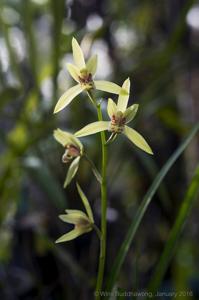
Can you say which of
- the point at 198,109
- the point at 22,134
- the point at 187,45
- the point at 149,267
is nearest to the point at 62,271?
the point at 22,134

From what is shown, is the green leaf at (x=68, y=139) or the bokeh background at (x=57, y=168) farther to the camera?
the bokeh background at (x=57, y=168)

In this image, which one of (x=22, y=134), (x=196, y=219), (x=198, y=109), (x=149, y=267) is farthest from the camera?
(x=198, y=109)

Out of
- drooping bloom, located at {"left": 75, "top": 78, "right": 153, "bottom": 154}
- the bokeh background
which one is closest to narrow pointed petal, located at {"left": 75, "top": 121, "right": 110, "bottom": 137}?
drooping bloom, located at {"left": 75, "top": 78, "right": 153, "bottom": 154}

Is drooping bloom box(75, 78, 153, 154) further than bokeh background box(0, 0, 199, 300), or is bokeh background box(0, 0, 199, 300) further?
bokeh background box(0, 0, 199, 300)

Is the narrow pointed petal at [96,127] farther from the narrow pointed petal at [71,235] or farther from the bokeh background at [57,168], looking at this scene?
the bokeh background at [57,168]

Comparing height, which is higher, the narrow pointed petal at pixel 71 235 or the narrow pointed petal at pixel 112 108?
the narrow pointed petal at pixel 112 108

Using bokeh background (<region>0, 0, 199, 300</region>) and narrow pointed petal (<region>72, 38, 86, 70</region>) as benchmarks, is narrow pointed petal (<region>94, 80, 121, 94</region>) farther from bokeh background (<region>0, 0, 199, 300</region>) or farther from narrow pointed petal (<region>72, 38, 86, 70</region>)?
bokeh background (<region>0, 0, 199, 300</region>)

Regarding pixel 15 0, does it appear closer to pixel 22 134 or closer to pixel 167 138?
pixel 22 134

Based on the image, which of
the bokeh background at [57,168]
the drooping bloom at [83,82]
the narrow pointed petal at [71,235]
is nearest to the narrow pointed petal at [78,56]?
the drooping bloom at [83,82]
